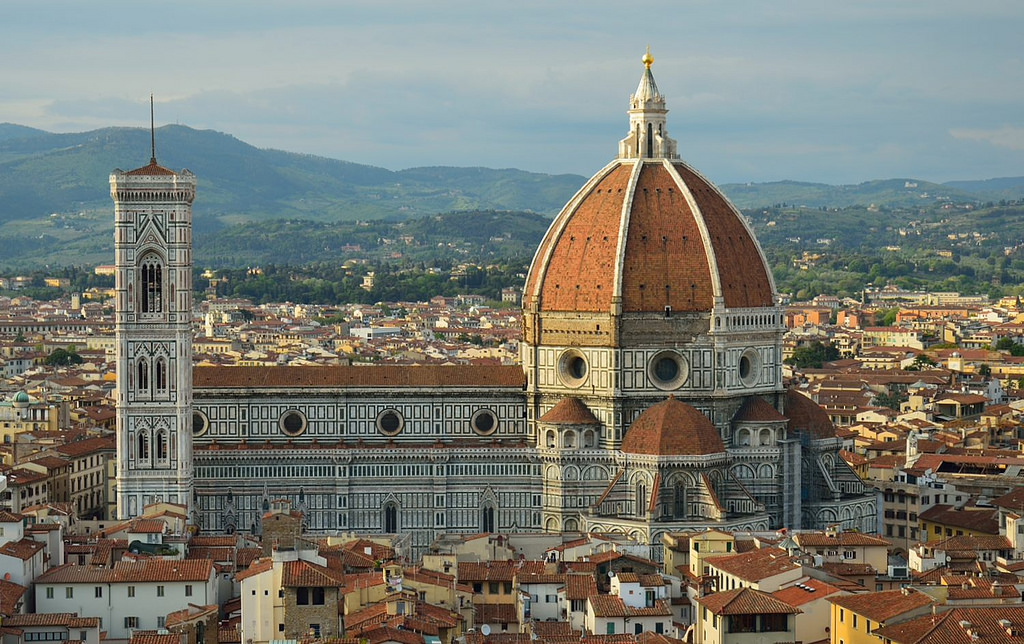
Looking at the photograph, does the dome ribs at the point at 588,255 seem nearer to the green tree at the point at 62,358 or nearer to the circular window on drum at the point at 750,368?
the circular window on drum at the point at 750,368

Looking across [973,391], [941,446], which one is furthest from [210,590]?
[973,391]

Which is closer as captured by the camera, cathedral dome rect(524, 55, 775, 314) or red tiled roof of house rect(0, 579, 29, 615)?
red tiled roof of house rect(0, 579, 29, 615)

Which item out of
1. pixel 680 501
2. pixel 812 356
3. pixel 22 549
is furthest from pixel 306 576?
pixel 812 356

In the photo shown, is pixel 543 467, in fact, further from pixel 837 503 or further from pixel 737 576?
pixel 737 576

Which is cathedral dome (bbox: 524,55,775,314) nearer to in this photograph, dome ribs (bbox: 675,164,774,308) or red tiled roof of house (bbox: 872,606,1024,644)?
dome ribs (bbox: 675,164,774,308)

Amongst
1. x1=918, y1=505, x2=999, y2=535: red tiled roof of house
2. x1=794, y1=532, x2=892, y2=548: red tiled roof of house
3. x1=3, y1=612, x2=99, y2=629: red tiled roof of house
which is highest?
x1=794, y1=532, x2=892, y2=548: red tiled roof of house

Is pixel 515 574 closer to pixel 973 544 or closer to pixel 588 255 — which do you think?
pixel 973 544

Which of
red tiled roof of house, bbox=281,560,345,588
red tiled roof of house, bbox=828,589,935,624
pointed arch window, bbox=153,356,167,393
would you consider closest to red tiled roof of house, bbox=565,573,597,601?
Answer: red tiled roof of house, bbox=281,560,345,588
